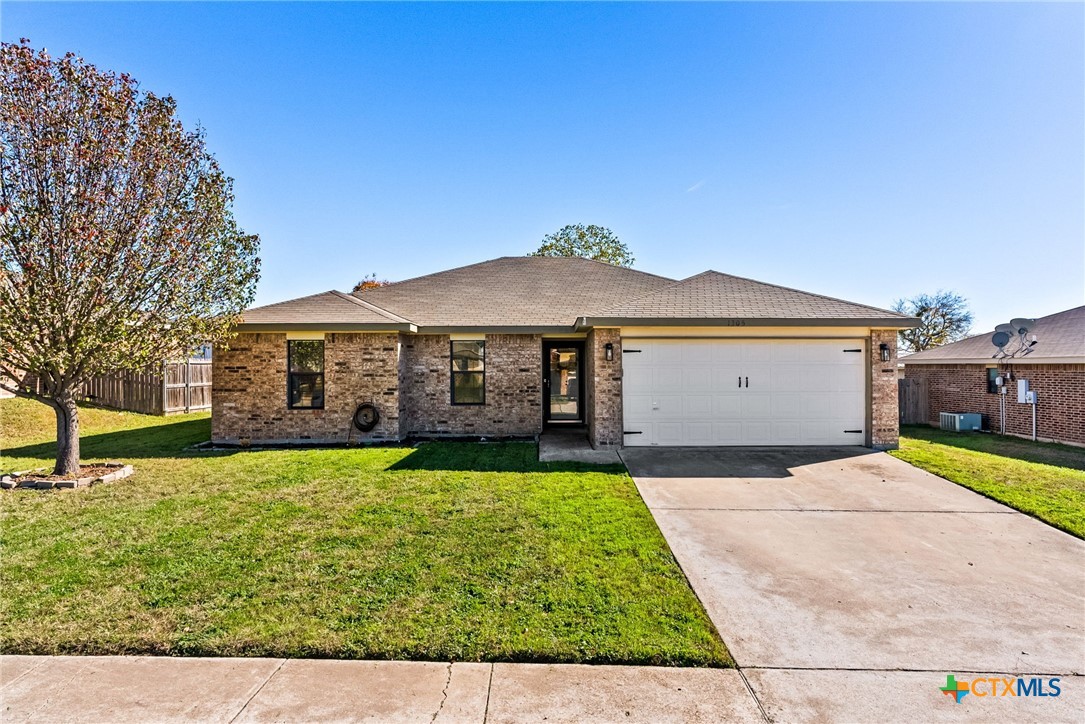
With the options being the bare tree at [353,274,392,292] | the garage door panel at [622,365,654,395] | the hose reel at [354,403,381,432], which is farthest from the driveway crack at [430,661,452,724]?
the bare tree at [353,274,392,292]

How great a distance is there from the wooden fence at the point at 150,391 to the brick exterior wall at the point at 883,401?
58.8 feet

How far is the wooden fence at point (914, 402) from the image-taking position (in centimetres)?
1380

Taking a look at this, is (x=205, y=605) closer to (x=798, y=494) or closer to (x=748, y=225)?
(x=798, y=494)

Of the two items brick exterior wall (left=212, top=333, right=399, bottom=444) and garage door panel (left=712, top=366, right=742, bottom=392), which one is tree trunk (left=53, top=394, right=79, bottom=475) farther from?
garage door panel (left=712, top=366, right=742, bottom=392)

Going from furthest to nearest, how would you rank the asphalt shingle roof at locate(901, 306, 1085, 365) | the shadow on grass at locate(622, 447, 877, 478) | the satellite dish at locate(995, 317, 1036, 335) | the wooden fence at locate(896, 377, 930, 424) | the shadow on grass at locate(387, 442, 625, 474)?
the wooden fence at locate(896, 377, 930, 424), the satellite dish at locate(995, 317, 1036, 335), the asphalt shingle roof at locate(901, 306, 1085, 365), the shadow on grass at locate(387, 442, 625, 474), the shadow on grass at locate(622, 447, 877, 478)

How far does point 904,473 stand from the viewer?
7410 millimetres

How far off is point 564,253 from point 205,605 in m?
27.4

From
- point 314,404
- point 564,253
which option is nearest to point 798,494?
point 314,404

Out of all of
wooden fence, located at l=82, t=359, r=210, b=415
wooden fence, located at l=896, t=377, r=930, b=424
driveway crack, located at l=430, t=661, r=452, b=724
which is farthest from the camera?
wooden fence, located at l=82, t=359, r=210, b=415

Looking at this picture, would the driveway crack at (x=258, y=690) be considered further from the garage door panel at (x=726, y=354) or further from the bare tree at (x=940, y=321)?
the bare tree at (x=940, y=321)

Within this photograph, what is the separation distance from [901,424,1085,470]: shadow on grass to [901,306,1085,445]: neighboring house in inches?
21.0

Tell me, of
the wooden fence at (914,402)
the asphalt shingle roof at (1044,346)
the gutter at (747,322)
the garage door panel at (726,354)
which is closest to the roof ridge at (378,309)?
the gutter at (747,322)

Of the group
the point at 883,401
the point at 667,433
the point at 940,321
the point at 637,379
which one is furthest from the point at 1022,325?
the point at 940,321

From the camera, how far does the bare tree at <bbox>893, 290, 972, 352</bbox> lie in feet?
111
